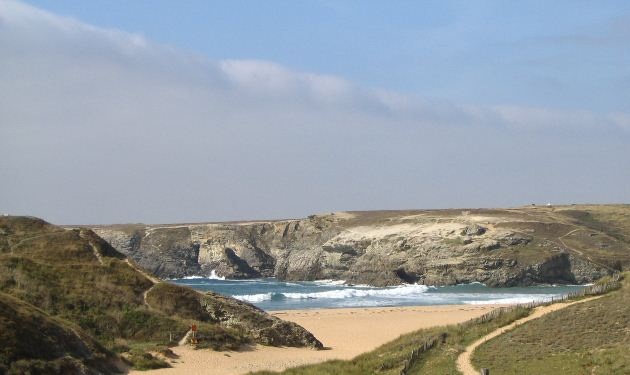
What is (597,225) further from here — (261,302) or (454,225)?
(261,302)

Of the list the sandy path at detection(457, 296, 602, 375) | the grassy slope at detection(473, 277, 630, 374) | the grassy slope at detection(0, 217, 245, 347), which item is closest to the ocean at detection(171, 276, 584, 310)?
the grassy slope at detection(0, 217, 245, 347)

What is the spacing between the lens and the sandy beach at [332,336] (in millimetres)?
27781

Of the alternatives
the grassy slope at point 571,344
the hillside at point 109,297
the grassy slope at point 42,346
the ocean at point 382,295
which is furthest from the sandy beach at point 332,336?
the grassy slope at point 571,344

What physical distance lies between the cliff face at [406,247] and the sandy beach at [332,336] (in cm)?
3262

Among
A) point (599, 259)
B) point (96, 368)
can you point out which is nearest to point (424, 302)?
point (599, 259)

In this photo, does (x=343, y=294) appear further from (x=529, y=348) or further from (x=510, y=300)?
(x=529, y=348)

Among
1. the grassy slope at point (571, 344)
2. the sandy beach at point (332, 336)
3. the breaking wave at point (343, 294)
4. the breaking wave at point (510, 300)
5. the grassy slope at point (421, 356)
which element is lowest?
the breaking wave at point (343, 294)

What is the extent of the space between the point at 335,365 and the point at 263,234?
100237 millimetres

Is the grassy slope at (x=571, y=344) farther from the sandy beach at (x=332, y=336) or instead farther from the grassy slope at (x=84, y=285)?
the grassy slope at (x=84, y=285)

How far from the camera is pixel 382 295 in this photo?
74.8m

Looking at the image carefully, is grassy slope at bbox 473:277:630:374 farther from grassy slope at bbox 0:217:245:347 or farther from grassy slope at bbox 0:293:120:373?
grassy slope at bbox 0:293:120:373

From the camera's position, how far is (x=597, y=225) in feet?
353

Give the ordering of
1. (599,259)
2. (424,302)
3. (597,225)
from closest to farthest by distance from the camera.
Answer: (424,302) < (599,259) < (597,225)

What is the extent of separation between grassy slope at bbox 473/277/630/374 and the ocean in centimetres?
3384
